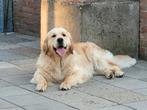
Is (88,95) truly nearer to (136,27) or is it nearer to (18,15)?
(136,27)

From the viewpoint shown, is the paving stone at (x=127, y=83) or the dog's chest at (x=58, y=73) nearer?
the paving stone at (x=127, y=83)

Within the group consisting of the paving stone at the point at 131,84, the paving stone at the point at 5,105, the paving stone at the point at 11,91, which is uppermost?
the paving stone at the point at 131,84

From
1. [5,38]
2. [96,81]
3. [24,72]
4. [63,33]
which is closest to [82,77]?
[96,81]

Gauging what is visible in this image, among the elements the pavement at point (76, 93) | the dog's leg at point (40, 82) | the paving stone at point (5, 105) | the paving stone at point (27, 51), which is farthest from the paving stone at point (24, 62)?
the paving stone at point (5, 105)

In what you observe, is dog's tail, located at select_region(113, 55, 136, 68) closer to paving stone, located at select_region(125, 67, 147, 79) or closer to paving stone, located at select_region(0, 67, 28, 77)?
paving stone, located at select_region(125, 67, 147, 79)

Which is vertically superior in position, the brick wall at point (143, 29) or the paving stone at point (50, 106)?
the brick wall at point (143, 29)

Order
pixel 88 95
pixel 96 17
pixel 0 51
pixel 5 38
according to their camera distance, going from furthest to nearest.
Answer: pixel 5 38, pixel 0 51, pixel 96 17, pixel 88 95

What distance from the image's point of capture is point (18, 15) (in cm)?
1595

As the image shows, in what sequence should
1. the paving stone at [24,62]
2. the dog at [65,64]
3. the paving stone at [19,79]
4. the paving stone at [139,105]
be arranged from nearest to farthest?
the paving stone at [139,105] < the dog at [65,64] < the paving stone at [19,79] < the paving stone at [24,62]

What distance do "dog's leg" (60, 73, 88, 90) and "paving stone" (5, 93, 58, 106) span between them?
1.92 feet

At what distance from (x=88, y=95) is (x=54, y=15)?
363cm

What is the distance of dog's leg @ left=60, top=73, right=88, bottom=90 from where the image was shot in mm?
7966

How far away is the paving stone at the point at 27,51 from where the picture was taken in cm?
1155

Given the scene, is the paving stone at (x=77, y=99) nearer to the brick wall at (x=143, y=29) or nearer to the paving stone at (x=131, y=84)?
the paving stone at (x=131, y=84)
